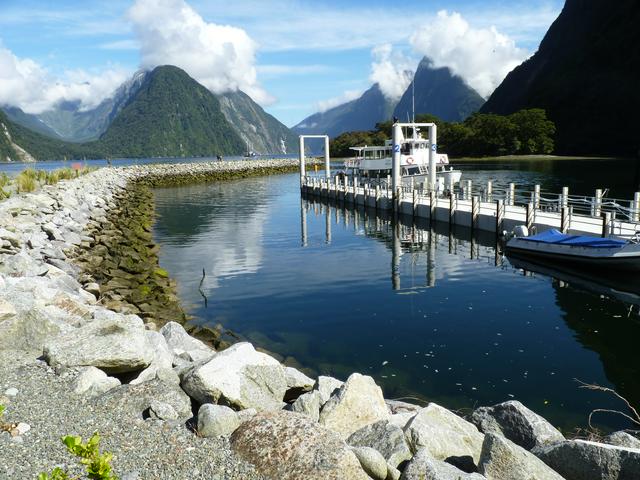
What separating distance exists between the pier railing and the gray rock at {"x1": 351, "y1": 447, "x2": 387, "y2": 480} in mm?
17436

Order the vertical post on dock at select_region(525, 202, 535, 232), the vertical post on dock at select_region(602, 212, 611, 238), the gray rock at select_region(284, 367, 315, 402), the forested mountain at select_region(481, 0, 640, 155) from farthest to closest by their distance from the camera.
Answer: the forested mountain at select_region(481, 0, 640, 155) < the vertical post on dock at select_region(525, 202, 535, 232) < the vertical post on dock at select_region(602, 212, 611, 238) < the gray rock at select_region(284, 367, 315, 402)

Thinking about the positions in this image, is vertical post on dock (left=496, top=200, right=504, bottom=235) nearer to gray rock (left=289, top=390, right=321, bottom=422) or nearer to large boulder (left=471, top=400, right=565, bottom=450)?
large boulder (left=471, top=400, right=565, bottom=450)

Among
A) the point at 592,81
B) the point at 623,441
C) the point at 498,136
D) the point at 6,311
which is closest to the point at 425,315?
the point at 623,441

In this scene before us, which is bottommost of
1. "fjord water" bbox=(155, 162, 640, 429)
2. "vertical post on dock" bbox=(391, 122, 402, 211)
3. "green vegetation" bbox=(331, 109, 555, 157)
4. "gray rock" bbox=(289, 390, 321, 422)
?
"fjord water" bbox=(155, 162, 640, 429)

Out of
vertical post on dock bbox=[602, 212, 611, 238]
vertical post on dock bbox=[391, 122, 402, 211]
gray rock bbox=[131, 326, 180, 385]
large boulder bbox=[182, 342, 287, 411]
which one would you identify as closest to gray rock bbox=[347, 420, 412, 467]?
large boulder bbox=[182, 342, 287, 411]

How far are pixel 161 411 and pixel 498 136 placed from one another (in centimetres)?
13721

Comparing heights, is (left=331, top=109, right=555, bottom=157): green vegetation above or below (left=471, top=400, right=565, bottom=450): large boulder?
above

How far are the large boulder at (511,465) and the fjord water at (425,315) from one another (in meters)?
4.68

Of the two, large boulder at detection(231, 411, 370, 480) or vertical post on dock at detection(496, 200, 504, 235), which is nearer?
large boulder at detection(231, 411, 370, 480)

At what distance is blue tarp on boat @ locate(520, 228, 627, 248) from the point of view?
61.4 ft

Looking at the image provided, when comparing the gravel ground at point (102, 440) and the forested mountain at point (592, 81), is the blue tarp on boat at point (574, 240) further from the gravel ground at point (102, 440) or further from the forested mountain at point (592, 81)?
the forested mountain at point (592, 81)

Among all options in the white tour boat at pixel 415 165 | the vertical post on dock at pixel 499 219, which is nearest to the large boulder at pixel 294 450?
the vertical post on dock at pixel 499 219

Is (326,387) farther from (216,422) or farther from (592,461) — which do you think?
(592,461)

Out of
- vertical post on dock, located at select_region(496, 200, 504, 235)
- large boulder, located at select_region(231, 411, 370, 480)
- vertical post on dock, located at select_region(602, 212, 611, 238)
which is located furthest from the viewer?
vertical post on dock, located at select_region(496, 200, 504, 235)
